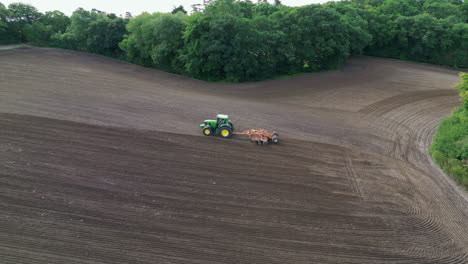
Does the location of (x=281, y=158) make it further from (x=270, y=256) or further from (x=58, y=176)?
(x=58, y=176)

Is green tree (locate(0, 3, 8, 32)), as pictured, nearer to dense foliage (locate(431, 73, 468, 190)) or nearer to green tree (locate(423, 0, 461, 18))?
dense foliage (locate(431, 73, 468, 190))

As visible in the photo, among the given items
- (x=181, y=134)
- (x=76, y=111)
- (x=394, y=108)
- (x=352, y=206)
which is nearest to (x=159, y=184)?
(x=181, y=134)

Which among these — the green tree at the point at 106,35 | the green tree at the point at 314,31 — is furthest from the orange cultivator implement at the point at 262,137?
the green tree at the point at 106,35

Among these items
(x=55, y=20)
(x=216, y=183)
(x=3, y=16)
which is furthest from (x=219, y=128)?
(x=3, y=16)

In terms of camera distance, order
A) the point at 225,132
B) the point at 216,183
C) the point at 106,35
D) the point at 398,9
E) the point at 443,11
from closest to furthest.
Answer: the point at 216,183
the point at 225,132
the point at 106,35
the point at 443,11
the point at 398,9

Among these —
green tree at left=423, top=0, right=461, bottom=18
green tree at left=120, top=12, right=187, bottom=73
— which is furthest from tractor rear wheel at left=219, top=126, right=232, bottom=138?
green tree at left=423, top=0, right=461, bottom=18

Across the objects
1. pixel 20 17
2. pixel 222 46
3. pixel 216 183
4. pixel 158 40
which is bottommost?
pixel 216 183

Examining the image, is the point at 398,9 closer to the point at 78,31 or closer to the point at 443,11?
the point at 443,11
